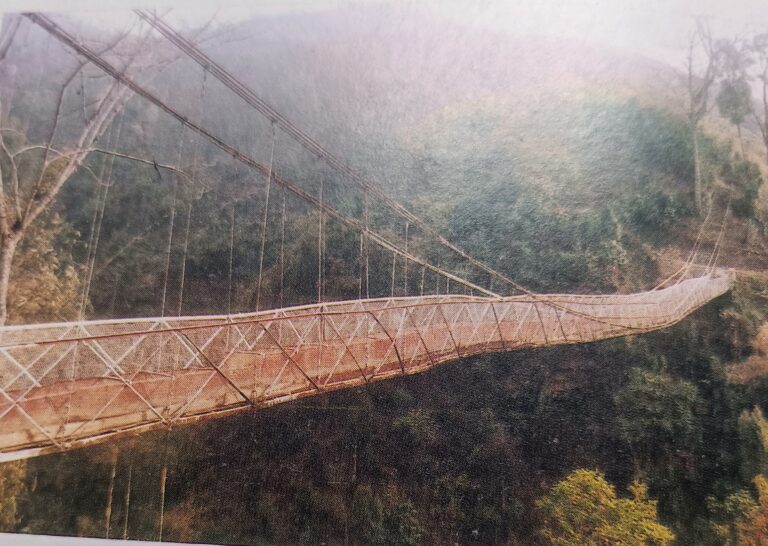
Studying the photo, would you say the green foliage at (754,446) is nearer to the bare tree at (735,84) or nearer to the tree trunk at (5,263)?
the bare tree at (735,84)

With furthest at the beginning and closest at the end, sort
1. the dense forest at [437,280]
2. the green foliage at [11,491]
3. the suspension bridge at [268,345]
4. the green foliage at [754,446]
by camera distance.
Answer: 1. the green foliage at [11,491]
2. the suspension bridge at [268,345]
3. the dense forest at [437,280]
4. the green foliage at [754,446]

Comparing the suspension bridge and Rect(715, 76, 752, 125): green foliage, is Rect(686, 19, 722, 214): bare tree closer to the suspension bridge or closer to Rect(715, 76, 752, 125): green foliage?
Rect(715, 76, 752, 125): green foliage

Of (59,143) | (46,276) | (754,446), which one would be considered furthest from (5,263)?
(754,446)

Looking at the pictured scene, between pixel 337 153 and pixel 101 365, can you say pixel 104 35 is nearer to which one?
pixel 337 153

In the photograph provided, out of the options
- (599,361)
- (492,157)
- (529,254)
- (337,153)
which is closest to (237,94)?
(337,153)

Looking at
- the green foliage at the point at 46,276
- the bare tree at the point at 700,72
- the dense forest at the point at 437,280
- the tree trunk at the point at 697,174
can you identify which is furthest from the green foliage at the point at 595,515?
the green foliage at the point at 46,276

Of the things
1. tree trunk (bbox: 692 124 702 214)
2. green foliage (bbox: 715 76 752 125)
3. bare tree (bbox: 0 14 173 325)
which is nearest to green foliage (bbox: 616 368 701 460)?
tree trunk (bbox: 692 124 702 214)

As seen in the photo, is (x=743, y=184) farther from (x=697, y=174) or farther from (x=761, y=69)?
(x=761, y=69)

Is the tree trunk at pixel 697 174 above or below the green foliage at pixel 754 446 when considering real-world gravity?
above
